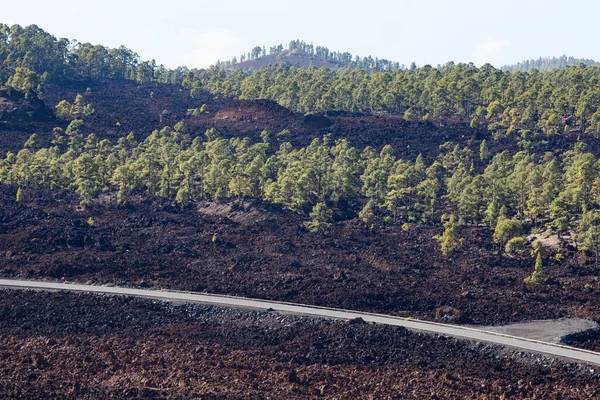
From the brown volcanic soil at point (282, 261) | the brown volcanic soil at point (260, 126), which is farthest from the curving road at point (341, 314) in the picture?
the brown volcanic soil at point (260, 126)

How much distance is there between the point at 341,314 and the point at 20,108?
349 ft

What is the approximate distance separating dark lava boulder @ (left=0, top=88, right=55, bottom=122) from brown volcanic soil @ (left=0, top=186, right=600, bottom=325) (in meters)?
46.3

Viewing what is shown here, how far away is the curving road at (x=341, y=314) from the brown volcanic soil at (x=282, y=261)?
2042mm

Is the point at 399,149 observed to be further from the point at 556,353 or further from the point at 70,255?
the point at 556,353

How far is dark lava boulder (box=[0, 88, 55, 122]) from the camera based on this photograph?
5384 inches

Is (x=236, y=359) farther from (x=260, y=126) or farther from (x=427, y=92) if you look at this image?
(x=427, y=92)

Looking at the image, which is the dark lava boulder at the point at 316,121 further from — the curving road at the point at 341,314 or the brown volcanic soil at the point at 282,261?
the curving road at the point at 341,314

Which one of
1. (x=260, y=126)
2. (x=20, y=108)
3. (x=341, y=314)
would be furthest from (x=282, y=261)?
(x=20, y=108)

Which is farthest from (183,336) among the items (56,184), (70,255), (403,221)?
(56,184)

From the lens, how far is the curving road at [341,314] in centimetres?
4619

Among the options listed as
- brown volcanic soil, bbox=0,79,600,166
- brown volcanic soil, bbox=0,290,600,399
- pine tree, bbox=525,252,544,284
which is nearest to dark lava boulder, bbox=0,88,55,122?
brown volcanic soil, bbox=0,79,600,166

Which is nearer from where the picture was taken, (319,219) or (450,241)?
(450,241)

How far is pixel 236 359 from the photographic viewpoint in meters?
47.0

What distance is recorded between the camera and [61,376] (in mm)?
43594
